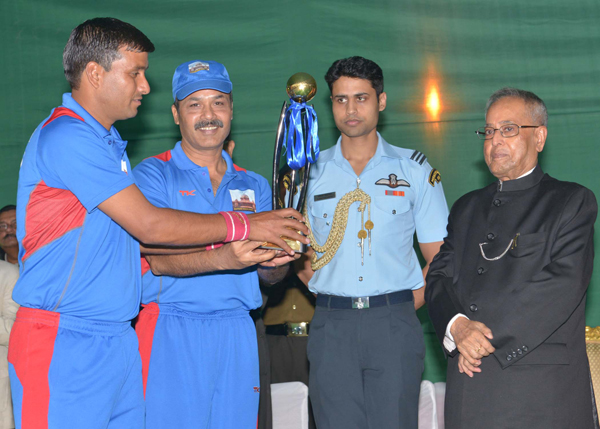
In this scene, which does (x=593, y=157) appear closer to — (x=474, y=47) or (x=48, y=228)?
(x=474, y=47)

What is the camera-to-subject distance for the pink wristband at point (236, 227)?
87.8 inches

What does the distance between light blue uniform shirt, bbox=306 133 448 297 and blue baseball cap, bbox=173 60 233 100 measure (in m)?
0.78

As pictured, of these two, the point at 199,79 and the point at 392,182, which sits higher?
the point at 199,79

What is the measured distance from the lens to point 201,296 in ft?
8.00

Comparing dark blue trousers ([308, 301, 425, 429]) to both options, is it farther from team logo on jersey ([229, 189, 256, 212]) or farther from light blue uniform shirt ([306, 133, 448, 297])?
team logo on jersey ([229, 189, 256, 212])

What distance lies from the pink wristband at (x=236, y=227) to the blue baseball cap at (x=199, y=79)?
65cm

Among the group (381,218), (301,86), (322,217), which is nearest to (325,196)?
(322,217)

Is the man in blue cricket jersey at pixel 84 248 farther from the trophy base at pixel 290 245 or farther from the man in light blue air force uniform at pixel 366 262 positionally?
the man in light blue air force uniform at pixel 366 262

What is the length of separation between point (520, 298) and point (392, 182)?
103 centimetres

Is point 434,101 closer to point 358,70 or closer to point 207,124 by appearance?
point 358,70

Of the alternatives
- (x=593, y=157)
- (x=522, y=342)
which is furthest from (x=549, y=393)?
(x=593, y=157)

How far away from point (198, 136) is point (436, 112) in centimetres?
231

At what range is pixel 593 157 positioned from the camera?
4180 millimetres

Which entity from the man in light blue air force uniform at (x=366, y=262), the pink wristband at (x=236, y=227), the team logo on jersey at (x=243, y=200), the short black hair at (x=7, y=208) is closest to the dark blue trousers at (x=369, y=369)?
the man in light blue air force uniform at (x=366, y=262)
